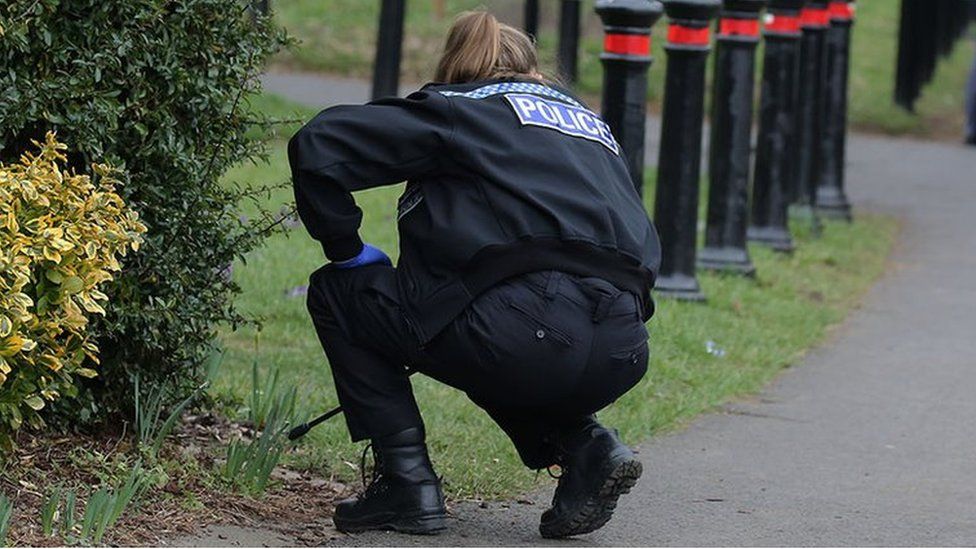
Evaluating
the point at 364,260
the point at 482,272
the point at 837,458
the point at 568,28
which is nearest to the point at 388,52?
the point at 568,28

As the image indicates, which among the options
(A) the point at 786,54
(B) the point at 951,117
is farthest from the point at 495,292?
(B) the point at 951,117

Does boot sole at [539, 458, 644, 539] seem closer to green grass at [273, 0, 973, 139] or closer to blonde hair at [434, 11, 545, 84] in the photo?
blonde hair at [434, 11, 545, 84]

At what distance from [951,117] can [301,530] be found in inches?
673

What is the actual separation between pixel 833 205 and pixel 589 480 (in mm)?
7696

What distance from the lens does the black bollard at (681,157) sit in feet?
26.3

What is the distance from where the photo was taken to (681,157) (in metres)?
8.14

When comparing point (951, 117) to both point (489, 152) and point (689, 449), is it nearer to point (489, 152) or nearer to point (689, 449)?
point (689, 449)

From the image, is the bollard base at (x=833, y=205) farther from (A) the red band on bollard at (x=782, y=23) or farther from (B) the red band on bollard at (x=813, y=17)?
(A) the red band on bollard at (x=782, y=23)

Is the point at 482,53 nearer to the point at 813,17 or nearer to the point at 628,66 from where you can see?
the point at 628,66

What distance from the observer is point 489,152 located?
13.7ft

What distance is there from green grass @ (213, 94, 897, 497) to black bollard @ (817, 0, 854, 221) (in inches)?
47.6

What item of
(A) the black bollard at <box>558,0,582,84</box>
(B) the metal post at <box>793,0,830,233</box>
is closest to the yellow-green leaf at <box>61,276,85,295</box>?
(B) the metal post at <box>793,0,830,233</box>

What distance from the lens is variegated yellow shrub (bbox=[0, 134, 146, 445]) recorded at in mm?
3814

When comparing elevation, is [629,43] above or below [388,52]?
above
